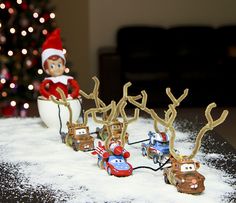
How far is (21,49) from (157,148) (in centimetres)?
295

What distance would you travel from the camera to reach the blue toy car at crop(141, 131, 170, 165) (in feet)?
5.81

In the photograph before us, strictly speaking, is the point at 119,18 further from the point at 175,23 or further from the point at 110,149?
the point at 110,149

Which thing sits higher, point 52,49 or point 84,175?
point 52,49

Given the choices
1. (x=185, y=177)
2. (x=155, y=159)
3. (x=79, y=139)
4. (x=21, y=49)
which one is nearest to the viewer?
(x=185, y=177)

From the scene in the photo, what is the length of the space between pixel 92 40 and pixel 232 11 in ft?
5.89

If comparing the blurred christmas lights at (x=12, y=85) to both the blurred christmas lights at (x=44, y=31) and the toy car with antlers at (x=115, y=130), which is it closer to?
the blurred christmas lights at (x=44, y=31)

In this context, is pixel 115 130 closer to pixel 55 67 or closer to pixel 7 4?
pixel 55 67

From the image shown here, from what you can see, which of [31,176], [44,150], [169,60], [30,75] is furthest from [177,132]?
[169,60]

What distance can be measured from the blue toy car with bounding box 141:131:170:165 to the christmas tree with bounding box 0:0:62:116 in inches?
105

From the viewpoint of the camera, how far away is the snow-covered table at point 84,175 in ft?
4.75

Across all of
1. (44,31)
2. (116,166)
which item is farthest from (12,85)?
(116,166)

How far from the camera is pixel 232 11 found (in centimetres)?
641

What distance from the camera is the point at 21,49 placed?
4508 mm

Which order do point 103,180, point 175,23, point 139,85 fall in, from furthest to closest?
point 175,23
point 139,85
point 103,180
